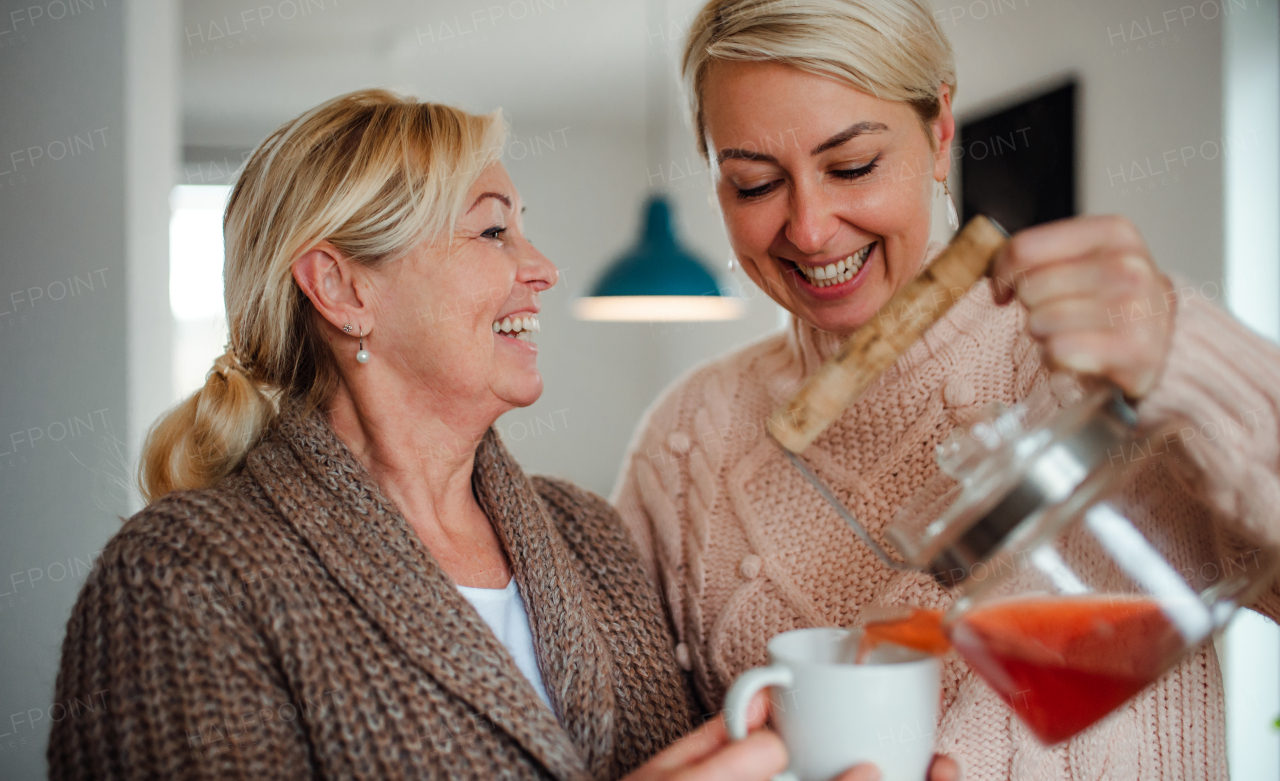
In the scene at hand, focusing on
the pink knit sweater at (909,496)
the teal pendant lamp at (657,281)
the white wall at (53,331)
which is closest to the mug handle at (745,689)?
the pink knit sweater at (909,496)

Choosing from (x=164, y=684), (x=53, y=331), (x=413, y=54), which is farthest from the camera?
(x=413, y=54)

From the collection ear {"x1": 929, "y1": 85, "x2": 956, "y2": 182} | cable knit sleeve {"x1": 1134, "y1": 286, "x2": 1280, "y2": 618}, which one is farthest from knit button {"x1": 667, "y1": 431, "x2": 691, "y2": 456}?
cable knit sleeve {"x1": 1134, "y1": 286, "x2": 1280, "y2": 618}

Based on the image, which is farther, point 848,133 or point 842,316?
point 842,316

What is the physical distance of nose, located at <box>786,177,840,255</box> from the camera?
1.04 m

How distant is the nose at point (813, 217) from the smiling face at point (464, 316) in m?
0.39

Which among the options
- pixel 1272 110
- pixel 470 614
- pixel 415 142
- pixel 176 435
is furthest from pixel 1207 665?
pixel 1272 110

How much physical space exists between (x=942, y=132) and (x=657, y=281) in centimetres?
173

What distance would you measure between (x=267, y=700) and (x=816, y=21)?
0.93 meters

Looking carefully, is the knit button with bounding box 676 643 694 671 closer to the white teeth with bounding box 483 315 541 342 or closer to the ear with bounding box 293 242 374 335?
the white teeth with bounding box 483 315 541 342

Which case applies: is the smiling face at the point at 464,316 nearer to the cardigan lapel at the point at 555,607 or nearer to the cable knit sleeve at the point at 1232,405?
the cardigan lapel at the point at 555,607

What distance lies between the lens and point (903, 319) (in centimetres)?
66

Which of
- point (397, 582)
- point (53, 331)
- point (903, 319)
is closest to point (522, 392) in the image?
point (397, 582)

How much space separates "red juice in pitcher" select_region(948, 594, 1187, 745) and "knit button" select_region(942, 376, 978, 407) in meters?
0.49

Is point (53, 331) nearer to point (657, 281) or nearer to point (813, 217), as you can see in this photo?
point (813, 217)
